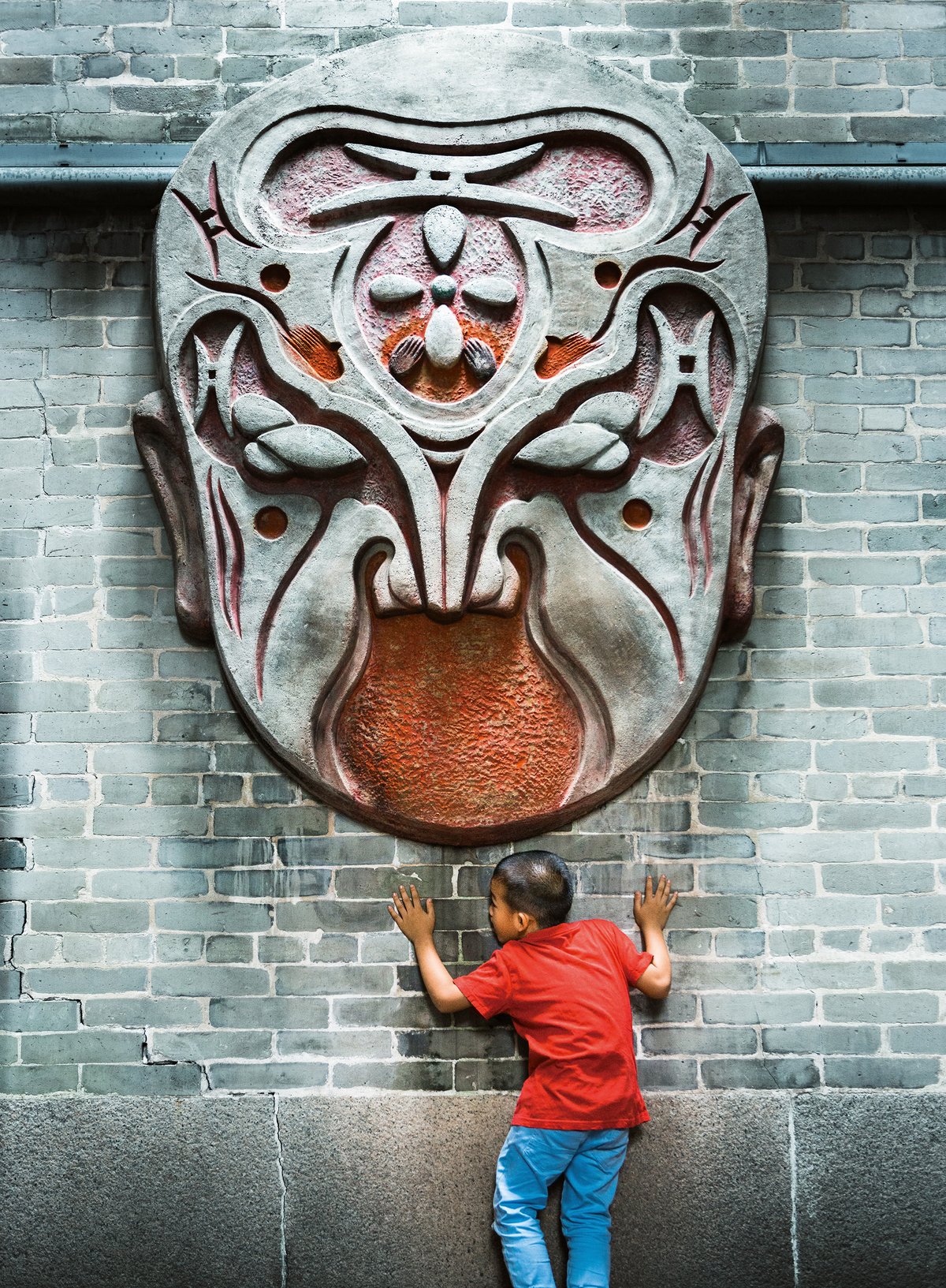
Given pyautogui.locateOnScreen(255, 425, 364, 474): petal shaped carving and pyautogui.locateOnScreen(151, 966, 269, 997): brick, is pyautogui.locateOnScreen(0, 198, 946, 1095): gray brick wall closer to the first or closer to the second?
pyautogui.locateOnScreen(151, 966, 269, 997): brick

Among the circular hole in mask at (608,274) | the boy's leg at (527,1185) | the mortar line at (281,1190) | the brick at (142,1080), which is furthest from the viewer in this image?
the circular hole in mask at (608,274)

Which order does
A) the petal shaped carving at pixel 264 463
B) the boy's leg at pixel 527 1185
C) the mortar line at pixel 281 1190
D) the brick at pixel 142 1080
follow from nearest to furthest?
the boy's leg at pixel 527 1185 → the mortar line at pixel 281 1190 → the brick at pixel 142 1080 → the petal shaped carving at pixel 264 463

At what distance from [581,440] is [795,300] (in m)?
Answer: 0.84

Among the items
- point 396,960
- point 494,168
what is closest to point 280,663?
point 396,960

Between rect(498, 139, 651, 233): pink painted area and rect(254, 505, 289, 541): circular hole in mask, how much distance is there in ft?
3.59

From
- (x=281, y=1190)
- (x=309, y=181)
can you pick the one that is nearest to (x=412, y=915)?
(x=281, y=1190)

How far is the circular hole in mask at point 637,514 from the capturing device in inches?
124

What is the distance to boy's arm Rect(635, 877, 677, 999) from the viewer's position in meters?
2.98

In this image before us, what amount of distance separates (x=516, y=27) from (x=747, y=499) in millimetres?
1538

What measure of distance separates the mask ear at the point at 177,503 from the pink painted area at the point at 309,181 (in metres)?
0.61

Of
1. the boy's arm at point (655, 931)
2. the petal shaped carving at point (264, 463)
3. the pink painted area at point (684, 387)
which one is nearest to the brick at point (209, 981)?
the boy's arm at point (655, 931)

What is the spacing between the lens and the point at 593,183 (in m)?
3.30

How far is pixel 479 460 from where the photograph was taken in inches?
121

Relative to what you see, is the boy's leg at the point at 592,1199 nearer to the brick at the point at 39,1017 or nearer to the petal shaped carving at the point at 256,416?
the brick at the point at 39,1017
